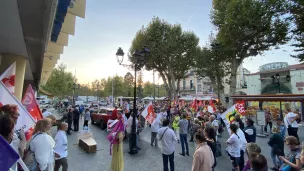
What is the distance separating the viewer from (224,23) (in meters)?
18.0

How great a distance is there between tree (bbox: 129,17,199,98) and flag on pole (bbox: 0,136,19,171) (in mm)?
25896

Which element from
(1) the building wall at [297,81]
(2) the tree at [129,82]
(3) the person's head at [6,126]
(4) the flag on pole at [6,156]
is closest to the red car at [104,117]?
(3) the person's head at [6,126]

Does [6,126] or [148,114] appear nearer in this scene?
[6,126]

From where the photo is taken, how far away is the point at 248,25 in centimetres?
1653

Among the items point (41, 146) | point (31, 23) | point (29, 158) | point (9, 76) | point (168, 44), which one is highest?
point (168, 44)

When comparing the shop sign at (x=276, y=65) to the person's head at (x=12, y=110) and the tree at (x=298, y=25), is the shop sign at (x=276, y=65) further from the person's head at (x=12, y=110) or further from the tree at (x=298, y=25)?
the person's head at (x=12, y=110)

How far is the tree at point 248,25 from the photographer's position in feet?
52.3

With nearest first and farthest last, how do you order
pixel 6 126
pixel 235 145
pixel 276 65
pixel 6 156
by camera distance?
pixel 6 156, pixel 6 126, pixel 235 145, pixel 276 65

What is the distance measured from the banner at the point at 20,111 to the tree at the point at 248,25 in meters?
17.2

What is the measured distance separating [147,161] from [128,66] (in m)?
26.7

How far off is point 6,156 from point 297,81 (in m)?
32.7

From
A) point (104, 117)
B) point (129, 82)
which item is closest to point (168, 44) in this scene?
point (104, 117)

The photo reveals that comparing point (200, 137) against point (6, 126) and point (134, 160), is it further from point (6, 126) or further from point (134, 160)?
point (134, 160)

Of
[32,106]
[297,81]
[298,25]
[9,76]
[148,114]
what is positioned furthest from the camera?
[297,81]
